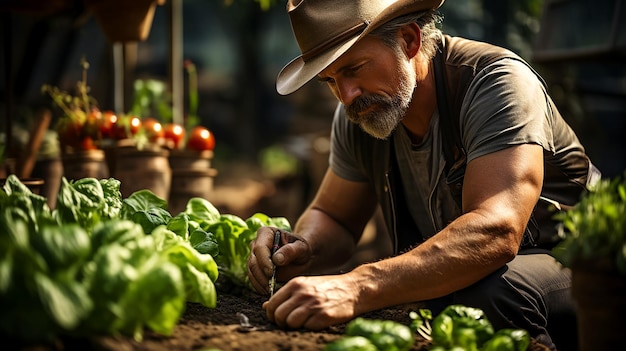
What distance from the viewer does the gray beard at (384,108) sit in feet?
10.6

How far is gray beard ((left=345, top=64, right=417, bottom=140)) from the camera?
323cm

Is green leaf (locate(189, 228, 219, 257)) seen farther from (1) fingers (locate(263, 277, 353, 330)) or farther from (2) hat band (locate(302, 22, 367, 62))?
(2) hat band (locate(302, 22, 367, 62))

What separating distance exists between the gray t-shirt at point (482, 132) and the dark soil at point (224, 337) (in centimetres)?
72

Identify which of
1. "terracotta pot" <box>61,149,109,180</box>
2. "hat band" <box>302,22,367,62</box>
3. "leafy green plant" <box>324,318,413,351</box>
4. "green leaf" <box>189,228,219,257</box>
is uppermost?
"hat band" <box>302,22,367,62</box>

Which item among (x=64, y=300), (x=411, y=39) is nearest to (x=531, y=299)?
(x=411, y=39)

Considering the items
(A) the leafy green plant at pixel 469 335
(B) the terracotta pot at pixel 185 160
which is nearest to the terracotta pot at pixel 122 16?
(B) the terracotta pot at pixel 185 160

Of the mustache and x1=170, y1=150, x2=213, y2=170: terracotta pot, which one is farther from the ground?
the mustache

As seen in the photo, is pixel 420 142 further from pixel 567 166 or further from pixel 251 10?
pixel 251 10

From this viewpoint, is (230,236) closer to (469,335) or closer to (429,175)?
(429,175)

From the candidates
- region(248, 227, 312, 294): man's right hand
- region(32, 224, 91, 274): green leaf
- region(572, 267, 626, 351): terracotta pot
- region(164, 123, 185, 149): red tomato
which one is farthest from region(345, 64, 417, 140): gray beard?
region(164, 123, 185, 149): red tomato

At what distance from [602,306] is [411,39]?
163 cm

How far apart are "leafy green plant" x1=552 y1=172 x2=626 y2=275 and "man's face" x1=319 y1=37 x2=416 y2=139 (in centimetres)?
123

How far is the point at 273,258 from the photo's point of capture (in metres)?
3.13

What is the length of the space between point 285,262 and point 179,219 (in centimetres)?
48
